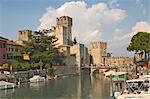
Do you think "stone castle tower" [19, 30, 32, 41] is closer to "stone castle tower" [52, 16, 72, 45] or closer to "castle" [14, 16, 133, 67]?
"castle" [14, 16, 133, 67]

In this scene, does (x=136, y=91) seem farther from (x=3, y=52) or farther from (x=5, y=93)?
(x=3, y=52)

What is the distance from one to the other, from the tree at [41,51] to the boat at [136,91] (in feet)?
82.0

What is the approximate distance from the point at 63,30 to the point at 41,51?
18.7 metres

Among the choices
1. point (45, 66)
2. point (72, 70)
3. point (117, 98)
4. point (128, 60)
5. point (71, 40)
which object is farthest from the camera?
point (71, 40)

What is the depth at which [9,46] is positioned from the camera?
150 feet

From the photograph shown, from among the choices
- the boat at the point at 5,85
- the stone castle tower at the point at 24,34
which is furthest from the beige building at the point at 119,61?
the boat at the point at 5,85

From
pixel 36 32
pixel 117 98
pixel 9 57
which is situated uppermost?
pixel 36 32

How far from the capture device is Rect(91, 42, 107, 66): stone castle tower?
234 ft

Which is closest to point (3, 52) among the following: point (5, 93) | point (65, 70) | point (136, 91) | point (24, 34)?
point (5, 93)

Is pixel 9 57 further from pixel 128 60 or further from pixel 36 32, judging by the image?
pixel 128 60

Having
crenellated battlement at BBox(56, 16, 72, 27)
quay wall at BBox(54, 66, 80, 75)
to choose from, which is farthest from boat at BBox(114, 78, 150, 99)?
crenellated battlement at BBox(56, 16, 72, 27)

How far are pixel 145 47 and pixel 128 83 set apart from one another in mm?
24590

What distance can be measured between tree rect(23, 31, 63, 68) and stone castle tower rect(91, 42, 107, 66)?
21779 mm

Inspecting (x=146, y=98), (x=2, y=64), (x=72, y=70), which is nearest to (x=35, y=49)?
(x=2, y=64)
